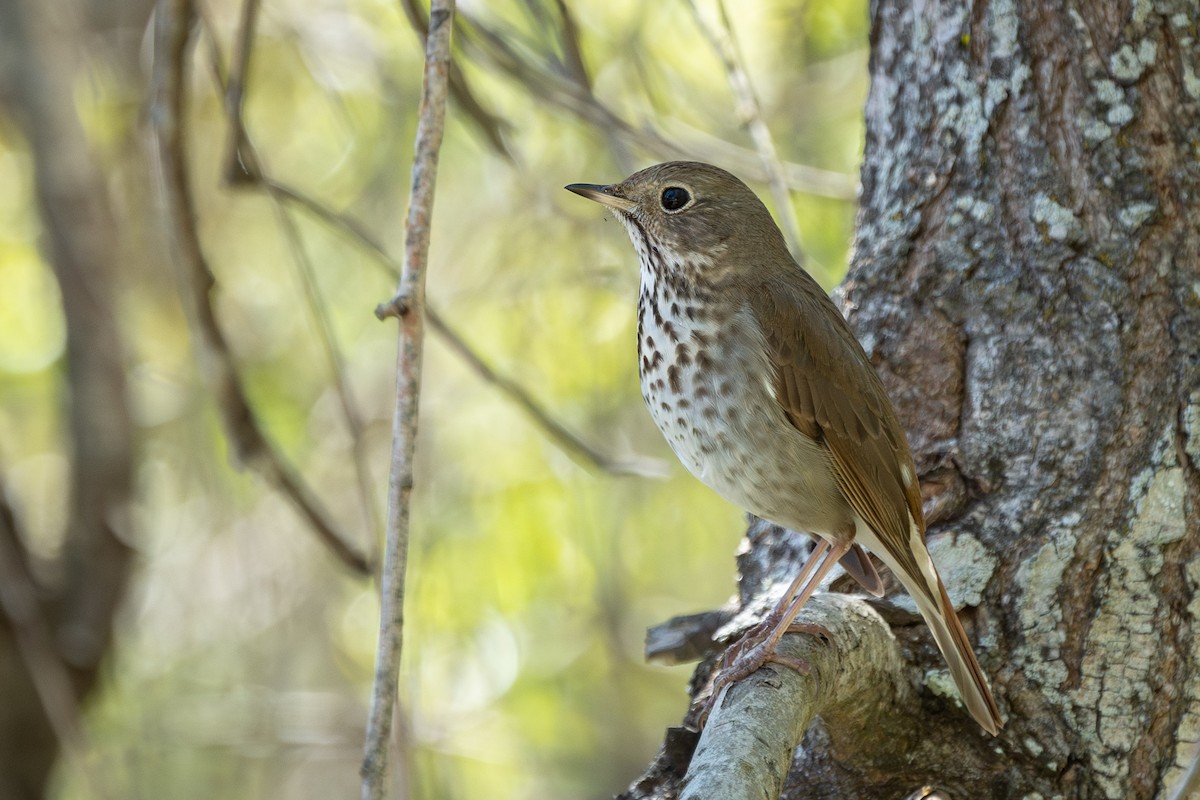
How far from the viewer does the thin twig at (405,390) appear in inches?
83.0

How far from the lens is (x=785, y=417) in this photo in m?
3.37

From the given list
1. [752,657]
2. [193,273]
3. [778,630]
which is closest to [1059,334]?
[778,630]

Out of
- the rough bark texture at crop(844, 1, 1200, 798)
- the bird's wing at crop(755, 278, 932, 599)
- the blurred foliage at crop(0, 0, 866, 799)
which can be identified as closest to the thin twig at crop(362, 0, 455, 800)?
the bird's wing at crop(755, 278, 932, 599)

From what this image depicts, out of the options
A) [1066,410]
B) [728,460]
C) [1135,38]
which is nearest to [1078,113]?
[1135,38]

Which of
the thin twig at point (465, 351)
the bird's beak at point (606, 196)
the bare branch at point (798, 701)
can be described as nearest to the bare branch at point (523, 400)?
the thin twig at point (465, 351)

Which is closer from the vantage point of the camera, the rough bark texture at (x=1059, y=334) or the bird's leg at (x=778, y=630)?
the bird's leg at (x=778, y=630)

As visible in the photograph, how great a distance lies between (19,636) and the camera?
202 inches

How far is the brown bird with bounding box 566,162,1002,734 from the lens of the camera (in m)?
3.24

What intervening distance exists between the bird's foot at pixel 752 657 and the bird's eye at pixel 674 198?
1.32 metres

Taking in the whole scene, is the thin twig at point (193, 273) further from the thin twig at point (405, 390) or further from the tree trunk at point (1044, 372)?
the tree trunk at point (1044, 372)

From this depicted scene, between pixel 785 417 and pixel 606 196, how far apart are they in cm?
93

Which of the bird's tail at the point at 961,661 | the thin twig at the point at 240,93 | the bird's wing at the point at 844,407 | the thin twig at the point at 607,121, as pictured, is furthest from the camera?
the thin twig at the point at 607,121

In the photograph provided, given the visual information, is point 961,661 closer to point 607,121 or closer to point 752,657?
point 752,657

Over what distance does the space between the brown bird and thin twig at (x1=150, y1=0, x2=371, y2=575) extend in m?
1.19
